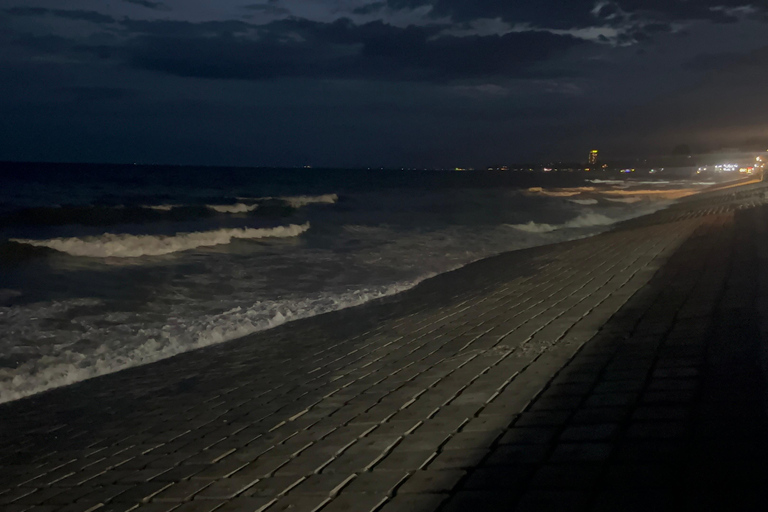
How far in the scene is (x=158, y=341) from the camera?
28.5 feet

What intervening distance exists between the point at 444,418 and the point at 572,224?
2560cm

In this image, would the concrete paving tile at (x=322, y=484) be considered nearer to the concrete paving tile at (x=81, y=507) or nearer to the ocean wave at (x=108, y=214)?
the concrete paving tile at (x=81, y=507)

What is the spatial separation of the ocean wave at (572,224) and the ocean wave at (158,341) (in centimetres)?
1502

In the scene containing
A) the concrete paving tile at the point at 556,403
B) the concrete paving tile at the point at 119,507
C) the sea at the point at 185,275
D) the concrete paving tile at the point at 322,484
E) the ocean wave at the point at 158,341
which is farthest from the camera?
the sea at the point at 185,275

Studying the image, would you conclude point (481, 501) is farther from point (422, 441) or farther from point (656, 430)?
point (656, 430)

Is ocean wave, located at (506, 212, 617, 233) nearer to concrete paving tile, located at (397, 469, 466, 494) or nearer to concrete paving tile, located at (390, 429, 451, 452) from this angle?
concrete paving tile, located at (390, 429, 451, 452)

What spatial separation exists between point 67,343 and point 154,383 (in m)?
2.27

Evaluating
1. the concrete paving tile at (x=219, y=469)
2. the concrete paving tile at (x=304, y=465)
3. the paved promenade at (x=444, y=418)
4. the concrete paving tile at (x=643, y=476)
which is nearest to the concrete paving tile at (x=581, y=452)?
the paved promenade at (x=444, y=418)

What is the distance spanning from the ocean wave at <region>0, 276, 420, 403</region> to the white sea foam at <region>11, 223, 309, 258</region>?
9599mm

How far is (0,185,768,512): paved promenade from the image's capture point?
10.5 ft

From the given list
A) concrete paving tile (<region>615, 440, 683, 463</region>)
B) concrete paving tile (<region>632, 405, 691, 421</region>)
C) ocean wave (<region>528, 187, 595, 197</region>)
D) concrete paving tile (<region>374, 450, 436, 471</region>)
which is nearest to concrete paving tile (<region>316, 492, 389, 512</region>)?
concrete paving tile (<region>374, 450, 436, 471</region>)

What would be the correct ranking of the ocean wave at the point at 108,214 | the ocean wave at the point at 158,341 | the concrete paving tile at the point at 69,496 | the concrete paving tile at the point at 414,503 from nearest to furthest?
the concrete paving tile at the point at 414,503
the concrete paving tile at the point at 69,496
the ocean wave at the point at 158,341
the ocean wave at the point at 108,214

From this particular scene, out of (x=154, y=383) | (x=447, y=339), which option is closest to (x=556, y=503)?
(x=447, y=339)

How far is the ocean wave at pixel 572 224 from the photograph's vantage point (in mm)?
25659
